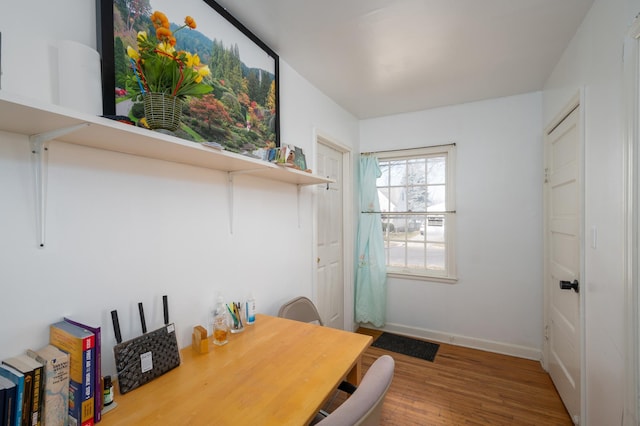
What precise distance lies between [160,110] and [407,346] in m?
3.06

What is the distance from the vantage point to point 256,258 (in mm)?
1801

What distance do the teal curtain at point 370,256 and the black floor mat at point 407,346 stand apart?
197 mm

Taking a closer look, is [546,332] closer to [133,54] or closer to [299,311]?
[299,311]

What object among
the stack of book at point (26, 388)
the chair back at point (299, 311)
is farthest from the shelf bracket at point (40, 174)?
the chair back at point (299, 311)

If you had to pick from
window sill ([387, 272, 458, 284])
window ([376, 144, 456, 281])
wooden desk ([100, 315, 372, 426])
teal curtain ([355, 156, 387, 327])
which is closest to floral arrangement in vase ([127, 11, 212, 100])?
wooden desk ([100, 315, 372, 426])

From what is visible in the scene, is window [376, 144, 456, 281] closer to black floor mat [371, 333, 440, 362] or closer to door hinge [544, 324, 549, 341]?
black floor mat [371, 333, 440, 362]

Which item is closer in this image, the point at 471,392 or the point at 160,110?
the point at 160,110

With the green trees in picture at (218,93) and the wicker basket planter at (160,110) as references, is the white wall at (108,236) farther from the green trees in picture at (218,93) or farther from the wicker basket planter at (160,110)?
the wicker basket planter at (160,110)

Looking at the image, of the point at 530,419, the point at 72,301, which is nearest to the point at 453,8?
the point at 72,301

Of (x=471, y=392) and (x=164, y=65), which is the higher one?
(x=164, y=65)

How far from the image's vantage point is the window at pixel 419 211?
3078mm

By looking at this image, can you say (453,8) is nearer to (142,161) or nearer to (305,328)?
(142,161)

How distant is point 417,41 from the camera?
1.88 meters

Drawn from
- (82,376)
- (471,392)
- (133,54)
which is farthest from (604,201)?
(82,376)
